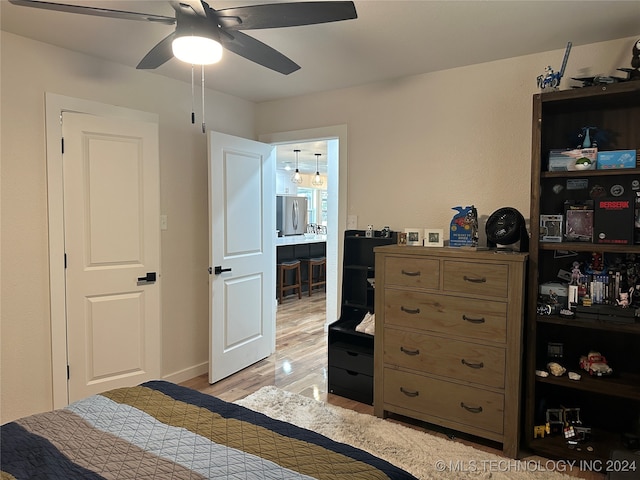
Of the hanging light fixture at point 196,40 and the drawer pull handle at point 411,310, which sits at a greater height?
the hanging light fixture at point 196,40

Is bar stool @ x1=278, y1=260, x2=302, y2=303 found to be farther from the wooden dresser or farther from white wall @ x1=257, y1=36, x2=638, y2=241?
the wooden dresser

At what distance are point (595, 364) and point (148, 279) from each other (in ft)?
9.84

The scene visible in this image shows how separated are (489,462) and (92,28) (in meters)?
3.35

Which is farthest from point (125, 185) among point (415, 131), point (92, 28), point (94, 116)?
point (415, 131)

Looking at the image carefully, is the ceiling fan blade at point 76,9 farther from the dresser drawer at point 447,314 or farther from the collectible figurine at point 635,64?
the collectible figurine at point 635,64

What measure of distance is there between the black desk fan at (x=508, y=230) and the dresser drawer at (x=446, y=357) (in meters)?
0.65

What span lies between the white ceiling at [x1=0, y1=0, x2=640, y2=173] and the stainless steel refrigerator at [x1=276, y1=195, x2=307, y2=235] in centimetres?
557

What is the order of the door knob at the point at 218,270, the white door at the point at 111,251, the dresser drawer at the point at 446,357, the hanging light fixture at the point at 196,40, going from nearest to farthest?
1. the hanging light fixture at the point at 196,40
2. the dresser drawer at the point at 446,357
3. the white door at the point at 111,251
4. the door knob at the point at 218,270

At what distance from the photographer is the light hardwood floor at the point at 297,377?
2785mm

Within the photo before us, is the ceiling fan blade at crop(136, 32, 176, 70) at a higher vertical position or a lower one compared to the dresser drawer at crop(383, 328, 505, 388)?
higher

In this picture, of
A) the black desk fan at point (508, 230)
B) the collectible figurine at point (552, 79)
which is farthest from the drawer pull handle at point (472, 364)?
the collectible figurine at point (552, 79)

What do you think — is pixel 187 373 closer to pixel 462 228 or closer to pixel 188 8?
pixel 462 228

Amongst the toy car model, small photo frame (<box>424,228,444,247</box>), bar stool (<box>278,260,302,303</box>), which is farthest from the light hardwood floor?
bar stool (<box>278,260,302,303</box>)

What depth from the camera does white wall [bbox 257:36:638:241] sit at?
9.09 ft
